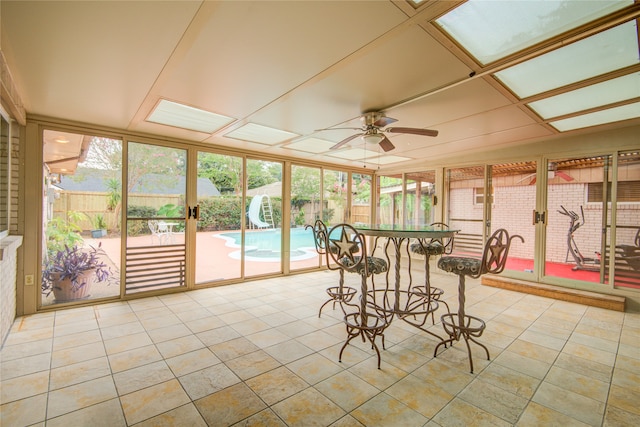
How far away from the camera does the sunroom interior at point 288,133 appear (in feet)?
5.41

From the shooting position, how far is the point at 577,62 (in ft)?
6.70

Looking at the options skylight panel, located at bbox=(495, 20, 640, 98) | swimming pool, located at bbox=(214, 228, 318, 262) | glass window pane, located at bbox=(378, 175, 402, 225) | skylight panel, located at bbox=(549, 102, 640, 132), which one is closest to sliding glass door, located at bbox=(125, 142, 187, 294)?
swimming pool, located at bbox=(214, 228, 318, 262)

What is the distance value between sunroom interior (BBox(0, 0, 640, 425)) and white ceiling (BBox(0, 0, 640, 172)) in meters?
0.02

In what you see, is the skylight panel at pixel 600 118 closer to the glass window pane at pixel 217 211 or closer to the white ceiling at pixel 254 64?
the white ceiling at pixel 254 64

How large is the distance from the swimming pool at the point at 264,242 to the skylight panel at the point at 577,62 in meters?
4.01

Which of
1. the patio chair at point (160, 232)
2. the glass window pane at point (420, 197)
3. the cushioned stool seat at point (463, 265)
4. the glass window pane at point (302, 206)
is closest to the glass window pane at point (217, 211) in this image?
the patio chair at point (160, 232)

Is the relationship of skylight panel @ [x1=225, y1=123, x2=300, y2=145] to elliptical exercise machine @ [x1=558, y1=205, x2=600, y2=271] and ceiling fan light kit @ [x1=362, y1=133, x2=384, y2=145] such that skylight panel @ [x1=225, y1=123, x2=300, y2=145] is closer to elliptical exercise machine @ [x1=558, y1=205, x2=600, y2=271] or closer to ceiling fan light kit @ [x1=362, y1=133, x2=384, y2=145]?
ceiling fan light kit @ [x1=362, y1=133, x2=384, y2=145]

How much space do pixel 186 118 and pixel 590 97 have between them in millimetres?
4107

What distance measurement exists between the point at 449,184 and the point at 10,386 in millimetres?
6176

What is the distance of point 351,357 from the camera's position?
2371 millimetres

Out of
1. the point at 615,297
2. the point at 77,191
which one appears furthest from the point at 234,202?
the point at 615,297

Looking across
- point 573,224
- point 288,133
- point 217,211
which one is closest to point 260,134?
point 288,133

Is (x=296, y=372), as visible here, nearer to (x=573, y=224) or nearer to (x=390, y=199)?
(x=390, y=199)

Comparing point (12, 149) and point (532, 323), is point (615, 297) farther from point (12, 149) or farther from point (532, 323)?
point (12, 149)
